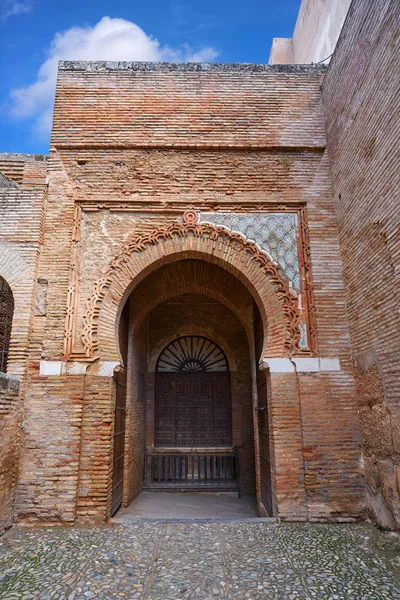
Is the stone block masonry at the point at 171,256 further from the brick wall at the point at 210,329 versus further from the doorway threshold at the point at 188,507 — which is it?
the brick wall at the point at 210,329

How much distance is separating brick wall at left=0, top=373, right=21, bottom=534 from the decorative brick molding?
0.95m

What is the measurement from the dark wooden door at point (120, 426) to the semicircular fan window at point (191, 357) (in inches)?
91.3

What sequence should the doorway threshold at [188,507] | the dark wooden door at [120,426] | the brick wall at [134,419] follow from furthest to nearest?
the brick wall at [134,419] < the doorway threshold at [188,507] < the dark wooden door at [120,426]

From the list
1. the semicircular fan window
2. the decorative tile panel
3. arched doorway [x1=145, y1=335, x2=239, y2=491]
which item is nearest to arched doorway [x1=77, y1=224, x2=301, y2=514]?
the decorative tile panel

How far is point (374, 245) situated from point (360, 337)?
110 centimetres

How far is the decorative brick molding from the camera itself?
16.1 ft

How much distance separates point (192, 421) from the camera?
7922 millimetres

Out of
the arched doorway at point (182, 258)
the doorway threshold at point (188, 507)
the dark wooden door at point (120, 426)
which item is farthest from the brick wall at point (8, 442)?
the doorway threshold at point (188, 507)

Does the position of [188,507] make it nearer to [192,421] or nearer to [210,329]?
[192,421]

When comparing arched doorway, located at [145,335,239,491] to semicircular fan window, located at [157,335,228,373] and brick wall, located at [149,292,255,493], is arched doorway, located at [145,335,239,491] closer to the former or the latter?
semicircular fan window, located at [157,335,228,373]

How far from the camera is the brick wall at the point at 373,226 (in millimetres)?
3867

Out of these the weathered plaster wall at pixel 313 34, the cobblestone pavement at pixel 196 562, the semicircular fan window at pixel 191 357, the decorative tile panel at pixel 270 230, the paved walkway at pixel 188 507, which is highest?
the weathered plaster wall at pixel 313 34

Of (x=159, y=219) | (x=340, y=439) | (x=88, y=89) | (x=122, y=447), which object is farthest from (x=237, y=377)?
(x=88, y=89)

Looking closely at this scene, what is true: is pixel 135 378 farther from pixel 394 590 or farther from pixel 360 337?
pixel 394 590
